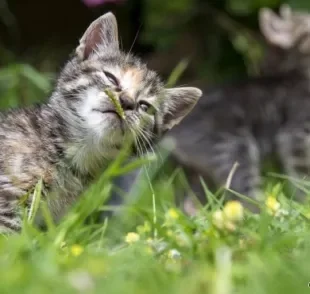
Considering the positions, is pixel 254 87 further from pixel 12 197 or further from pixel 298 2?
pixel 12 197

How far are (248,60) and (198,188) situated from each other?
135 centimetres

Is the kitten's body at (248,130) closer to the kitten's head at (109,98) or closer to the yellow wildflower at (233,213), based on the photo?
the kitten's head at (109,98)

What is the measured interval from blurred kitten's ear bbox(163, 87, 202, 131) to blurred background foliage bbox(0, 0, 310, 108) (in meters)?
1.69

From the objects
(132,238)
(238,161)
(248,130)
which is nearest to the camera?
(132,238)

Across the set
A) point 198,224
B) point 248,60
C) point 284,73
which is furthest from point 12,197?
point 248,60

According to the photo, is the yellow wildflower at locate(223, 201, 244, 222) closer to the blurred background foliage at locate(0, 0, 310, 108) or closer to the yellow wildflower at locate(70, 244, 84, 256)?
the yellow wildflower at locate(70, 244, 84, 256)

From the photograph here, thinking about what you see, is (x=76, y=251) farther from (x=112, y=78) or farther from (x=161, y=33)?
(x=161, y=33)

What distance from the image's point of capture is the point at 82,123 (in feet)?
8.66

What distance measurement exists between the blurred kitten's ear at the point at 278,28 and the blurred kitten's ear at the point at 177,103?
2170 millimetres

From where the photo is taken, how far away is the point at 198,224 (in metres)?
2.19

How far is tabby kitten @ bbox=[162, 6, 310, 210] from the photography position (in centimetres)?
443

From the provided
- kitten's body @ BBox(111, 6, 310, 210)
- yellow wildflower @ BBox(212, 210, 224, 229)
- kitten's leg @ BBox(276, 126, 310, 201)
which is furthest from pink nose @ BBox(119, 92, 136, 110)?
kitten's leg @ BBox(276, 126, 310, 201)

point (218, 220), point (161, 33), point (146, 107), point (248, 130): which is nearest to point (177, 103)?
point (146, 107)

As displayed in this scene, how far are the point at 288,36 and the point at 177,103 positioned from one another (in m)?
2.32
